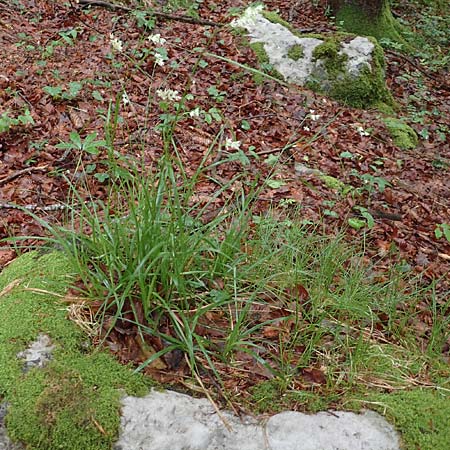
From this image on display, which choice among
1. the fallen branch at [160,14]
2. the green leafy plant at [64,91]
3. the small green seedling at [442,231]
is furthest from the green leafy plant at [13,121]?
the small green seedling at [442,231]

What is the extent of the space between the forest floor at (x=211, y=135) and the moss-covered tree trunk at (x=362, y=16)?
3.54 feet

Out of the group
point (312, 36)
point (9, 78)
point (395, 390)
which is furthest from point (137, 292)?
point (312, 36)

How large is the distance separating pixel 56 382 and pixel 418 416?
1442 millimetres

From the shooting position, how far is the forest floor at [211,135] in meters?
3.77

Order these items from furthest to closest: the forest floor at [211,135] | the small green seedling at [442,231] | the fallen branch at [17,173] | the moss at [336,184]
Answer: the moss at [336,184], the small green seedling at [442,231], the forest floor at [211,135], the fallen branch at [17,173]

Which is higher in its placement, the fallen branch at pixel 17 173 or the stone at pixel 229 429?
the stone at pixel 229 429

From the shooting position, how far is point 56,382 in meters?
1.92

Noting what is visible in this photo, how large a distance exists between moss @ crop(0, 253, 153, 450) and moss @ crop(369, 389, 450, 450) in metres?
1.01

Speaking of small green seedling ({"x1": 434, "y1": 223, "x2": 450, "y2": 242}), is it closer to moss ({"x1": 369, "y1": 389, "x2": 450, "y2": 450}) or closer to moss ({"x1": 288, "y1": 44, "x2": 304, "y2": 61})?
moss ({"x1": 369, "y1": 389, "x2": 450, "y2": 450})

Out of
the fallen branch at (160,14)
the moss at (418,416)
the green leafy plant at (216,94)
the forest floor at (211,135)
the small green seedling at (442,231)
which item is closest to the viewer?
the moss at (418,416)

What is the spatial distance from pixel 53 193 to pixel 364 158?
298 cm

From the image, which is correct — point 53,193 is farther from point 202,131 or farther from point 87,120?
point 202,131

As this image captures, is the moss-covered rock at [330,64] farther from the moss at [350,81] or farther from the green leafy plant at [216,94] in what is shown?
the green leafy plant at [216,94]

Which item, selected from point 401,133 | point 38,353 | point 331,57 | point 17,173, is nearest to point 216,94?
point 331,57
